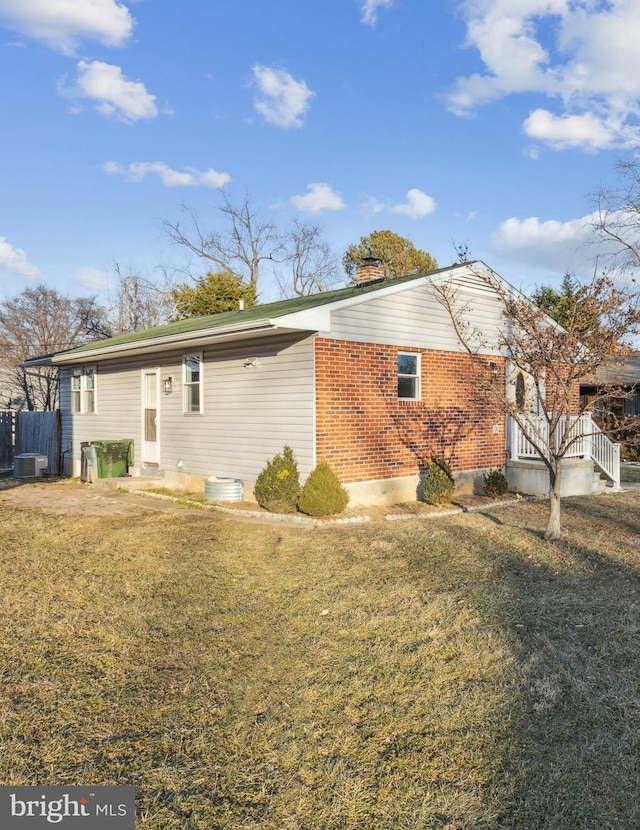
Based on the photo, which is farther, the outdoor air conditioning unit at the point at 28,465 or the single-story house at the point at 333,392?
the outdoor air conditioning unit at the point at 28,465

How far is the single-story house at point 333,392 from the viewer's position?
31.0 feet

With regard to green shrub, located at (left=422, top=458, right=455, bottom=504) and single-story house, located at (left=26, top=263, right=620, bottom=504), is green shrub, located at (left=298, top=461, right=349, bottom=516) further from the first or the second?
green shrub, located at (left=422, top=458, right=455, bottom=504)

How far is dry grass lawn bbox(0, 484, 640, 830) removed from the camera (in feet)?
8.30


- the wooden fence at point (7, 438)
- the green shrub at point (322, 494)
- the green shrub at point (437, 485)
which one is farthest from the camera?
the wooden fence at point (7, 438)

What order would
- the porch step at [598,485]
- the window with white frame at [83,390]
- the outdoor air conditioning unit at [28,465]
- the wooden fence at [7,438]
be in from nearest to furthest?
the porch step at [598,485]
the outdoor air conditioning unit at [28,465]
the window with white frame at [83,390]
the wooden fence at [7,438]

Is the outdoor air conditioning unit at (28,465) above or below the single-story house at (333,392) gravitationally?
below

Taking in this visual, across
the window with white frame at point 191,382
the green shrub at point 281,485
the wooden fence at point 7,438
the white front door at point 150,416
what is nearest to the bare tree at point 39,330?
the wooden fence at point 7,438

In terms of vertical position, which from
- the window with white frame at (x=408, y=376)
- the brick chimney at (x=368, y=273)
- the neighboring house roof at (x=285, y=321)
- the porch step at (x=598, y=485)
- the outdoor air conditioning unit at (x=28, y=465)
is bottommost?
the porch step at (x=598, y=485)

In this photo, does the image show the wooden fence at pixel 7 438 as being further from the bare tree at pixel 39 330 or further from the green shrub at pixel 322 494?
the green shrub at pixel 322 494

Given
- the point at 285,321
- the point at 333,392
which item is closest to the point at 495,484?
the point at 333,392

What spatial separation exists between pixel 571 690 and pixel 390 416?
23.4 ft

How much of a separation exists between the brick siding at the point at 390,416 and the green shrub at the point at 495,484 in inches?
18.7

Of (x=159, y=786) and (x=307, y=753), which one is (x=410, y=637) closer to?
(x=307, y=753)

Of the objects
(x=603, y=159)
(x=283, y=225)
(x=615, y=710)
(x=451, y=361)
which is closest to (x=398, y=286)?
(x=451, y=361)
